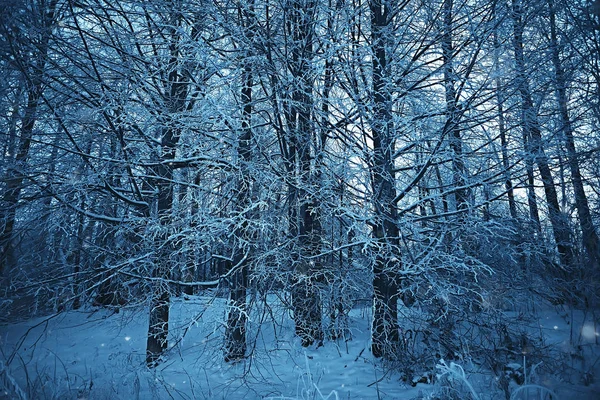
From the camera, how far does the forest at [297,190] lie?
4.79 meters

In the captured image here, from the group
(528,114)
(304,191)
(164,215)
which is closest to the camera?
(164,215)

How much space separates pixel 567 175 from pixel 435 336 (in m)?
3.80

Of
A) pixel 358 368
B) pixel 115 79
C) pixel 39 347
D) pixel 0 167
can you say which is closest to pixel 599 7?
pixel 358 368

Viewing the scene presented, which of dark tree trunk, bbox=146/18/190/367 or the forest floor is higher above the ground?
dark tree trunk, bbox=146/18/190/367

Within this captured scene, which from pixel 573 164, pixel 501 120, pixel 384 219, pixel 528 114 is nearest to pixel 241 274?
pixel 384 219

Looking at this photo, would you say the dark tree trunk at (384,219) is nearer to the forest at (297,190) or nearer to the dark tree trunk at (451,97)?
the forest at (297,190)

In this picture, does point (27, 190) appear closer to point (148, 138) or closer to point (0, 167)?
point (0, 167)

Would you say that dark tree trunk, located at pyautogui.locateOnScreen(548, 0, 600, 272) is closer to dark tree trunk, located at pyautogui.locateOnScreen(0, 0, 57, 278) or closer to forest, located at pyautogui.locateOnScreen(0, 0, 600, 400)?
forest, located at pyautogui.locateOnScreen(0, 0, 600, 400)

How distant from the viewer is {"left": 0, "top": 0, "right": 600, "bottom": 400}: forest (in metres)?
4.79

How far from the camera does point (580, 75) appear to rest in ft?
17.9

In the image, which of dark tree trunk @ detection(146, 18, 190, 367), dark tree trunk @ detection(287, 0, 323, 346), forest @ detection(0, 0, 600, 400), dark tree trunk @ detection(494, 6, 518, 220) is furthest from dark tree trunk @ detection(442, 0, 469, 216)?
dark tree trunk @ detection(146, 18, 190, 367)

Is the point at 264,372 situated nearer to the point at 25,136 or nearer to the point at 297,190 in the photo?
the point at 297,190

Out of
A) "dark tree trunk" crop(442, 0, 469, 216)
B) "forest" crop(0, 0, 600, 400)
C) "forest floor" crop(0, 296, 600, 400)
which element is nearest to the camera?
"forest floor" crop(0, 296, 600, 400)

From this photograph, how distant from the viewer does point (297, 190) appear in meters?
5.36
